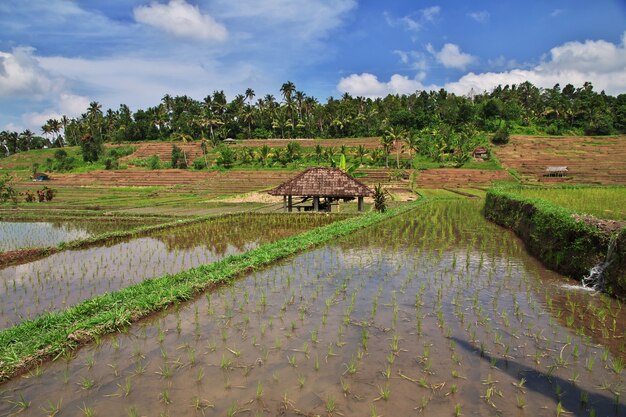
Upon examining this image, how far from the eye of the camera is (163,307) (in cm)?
664

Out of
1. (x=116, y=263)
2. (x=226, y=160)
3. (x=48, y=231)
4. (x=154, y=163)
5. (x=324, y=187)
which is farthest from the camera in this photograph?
(x=154, y=163)

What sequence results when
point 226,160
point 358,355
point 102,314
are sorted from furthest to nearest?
point 226,160
point 102,314
point 358,355

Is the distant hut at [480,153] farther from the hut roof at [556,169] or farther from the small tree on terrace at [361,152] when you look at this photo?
the small tree on terrace at [361,152]

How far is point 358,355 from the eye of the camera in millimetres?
4941

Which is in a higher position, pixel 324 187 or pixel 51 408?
pixel 324 187

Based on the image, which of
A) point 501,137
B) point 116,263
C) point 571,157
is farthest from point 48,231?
point 501,137

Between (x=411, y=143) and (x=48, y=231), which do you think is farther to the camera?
(x=411, y=143)

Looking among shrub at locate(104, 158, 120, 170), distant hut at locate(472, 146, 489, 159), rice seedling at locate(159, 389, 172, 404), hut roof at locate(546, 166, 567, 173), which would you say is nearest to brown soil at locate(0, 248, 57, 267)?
rice seedling at locate(159, 389, 172, 404)

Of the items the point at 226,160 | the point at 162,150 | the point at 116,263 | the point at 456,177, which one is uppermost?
the point at 162,150

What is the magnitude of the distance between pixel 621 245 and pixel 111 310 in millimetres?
8128

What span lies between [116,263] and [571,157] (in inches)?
1727

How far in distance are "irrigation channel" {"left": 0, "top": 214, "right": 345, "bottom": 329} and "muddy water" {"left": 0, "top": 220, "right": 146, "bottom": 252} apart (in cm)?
226

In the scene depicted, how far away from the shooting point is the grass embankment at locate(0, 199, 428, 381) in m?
5.02

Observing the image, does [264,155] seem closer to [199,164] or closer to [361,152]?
[199,164]
